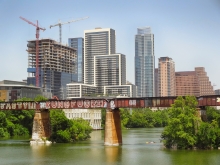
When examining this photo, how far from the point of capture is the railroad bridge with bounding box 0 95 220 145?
7569 centimetres

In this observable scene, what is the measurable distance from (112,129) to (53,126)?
14811 mm

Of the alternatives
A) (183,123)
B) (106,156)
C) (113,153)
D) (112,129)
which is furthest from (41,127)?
(183,123)

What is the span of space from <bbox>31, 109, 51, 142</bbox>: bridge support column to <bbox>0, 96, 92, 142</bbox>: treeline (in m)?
1.10

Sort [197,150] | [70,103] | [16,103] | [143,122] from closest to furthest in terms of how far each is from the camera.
A: 1. [197,150]
2. [70,103]
3. [16,103]
4. [143,122]

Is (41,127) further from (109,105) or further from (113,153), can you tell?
(113,153)

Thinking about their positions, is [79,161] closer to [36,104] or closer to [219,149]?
[219,149]

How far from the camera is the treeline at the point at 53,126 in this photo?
87.8m

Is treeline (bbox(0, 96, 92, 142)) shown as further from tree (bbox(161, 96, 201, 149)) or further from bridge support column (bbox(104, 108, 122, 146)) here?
tree (bbox(161, 96, 201, 149))

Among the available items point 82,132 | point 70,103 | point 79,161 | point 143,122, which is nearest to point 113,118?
point 70,103

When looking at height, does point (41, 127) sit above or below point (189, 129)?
below

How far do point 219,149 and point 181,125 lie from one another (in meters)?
6.54

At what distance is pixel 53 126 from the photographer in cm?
8794

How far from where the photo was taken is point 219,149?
222 feet

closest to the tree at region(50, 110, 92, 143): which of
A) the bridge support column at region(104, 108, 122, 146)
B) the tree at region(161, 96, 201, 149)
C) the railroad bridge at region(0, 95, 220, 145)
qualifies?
the railroad bridge at region(0, 95, 220, 145)
